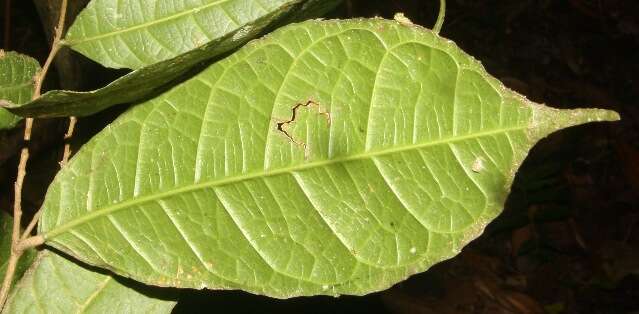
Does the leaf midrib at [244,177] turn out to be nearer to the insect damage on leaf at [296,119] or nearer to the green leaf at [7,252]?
the insect damage on leaf at [296,119]

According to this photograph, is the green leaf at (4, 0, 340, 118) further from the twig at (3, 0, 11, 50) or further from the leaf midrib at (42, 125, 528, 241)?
the twig at (3, 0, 11, 50)

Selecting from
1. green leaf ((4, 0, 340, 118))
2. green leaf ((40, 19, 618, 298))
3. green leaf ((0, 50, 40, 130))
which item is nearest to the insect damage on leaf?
green leaf ((40, 19, 618, 298))

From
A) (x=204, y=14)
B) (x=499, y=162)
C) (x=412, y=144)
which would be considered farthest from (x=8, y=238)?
(x=499, y=162)

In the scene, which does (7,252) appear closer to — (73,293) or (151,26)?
(73,293)

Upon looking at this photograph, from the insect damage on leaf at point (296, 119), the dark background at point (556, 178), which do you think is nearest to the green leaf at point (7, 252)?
the insect damage on leaf at point (296, 119)

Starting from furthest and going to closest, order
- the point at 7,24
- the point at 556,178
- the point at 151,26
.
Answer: the point at 556,178 → the point at 7,24 → the point at 151,26

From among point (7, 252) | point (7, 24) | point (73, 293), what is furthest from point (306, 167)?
point (7, 24)
